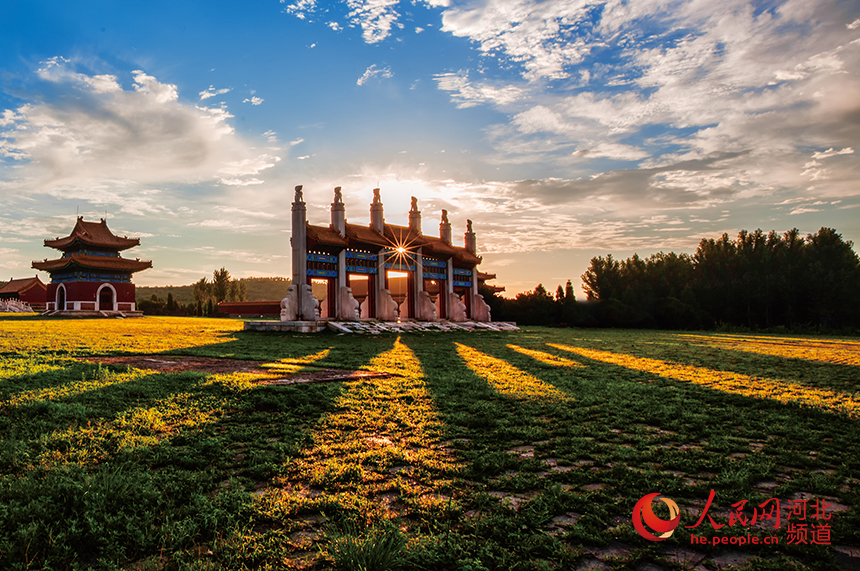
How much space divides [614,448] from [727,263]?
56535 mm

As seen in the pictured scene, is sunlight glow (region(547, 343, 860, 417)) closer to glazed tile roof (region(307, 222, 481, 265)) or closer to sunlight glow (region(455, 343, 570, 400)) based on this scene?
sunlight glow (region(455, 343, 570, 400))

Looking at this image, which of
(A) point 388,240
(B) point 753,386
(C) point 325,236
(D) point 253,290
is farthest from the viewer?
(D) point 253,290

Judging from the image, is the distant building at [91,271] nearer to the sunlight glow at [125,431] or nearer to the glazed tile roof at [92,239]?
the glazed tile roof at [92,239]

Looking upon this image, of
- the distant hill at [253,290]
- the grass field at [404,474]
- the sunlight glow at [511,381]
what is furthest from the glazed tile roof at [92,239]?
the distant hill at [253,290]

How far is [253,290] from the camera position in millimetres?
157500

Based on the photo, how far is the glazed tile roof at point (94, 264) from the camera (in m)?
48.7

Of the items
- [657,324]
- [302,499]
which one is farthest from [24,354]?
[657,324]

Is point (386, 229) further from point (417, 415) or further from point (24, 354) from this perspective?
point (417, 415)

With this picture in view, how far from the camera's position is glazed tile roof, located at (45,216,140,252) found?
5078cm

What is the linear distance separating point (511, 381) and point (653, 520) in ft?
19.8

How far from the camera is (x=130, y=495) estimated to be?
3318 millimetres

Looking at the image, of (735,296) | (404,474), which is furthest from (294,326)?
(735,296)

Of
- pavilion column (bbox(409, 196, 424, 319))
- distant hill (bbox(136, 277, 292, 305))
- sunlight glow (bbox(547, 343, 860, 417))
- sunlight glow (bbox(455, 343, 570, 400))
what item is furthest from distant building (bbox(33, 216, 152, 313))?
distant hill (bbox(136, 277, 292, 305))

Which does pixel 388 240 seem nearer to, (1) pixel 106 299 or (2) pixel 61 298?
(1) pixel 106 299
